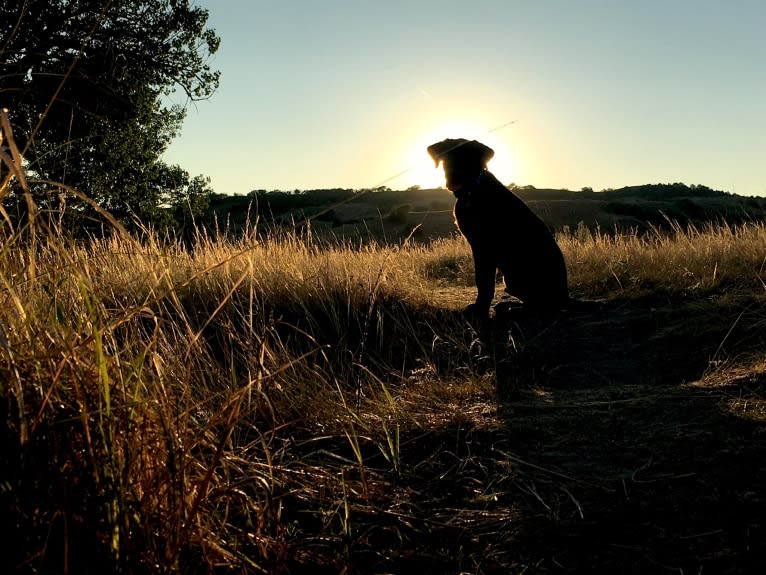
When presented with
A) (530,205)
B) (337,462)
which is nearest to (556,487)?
(337,462)

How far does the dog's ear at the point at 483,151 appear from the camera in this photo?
225 inches

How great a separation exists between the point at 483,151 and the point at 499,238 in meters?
0.75

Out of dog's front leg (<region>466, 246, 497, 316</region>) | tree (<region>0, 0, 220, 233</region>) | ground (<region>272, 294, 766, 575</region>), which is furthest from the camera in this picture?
tree (<region>0, 0, 220, 233</region>)

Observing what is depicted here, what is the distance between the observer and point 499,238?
5.53 metres

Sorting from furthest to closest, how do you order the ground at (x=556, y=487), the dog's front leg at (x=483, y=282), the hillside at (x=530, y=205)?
1. the hillside at (x=530, y=205)
2. the dog's front leg at (x=483, y=282)
3. the ground at (x=556, y=487)

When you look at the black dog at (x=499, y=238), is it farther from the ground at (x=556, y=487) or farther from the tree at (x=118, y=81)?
the tree at (x=118, y=81)

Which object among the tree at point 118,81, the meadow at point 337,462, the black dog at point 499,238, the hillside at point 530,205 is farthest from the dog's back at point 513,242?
the hillside at point 530,205

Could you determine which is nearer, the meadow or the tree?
the meadow

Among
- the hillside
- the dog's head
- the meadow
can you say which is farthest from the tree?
the meadow

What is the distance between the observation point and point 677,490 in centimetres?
197

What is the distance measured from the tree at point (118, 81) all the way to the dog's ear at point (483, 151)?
613 cm

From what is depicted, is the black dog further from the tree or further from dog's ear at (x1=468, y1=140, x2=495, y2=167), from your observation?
the tree

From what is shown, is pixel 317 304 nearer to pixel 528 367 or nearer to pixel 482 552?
pixel 528 367

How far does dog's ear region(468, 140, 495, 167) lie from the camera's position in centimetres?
571
